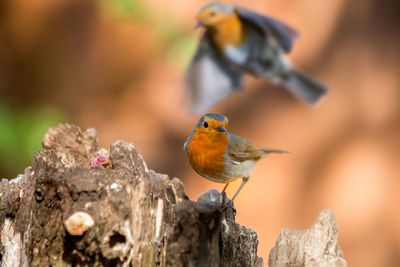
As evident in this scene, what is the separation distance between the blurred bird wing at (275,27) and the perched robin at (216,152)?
162 centimetres

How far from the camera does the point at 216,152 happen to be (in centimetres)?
310

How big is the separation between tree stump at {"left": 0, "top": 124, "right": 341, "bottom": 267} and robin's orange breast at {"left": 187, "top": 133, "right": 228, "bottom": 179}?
1.52 ft

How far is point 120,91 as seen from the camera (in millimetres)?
6820

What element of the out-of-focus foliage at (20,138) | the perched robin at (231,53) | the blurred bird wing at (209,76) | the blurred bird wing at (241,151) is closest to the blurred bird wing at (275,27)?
the perched robin at (231,53)

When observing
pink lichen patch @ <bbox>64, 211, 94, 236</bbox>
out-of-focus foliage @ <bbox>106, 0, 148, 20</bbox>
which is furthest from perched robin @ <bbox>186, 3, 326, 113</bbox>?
pink lichen patch @ <bbox>64, 211, 94, 236</bbox>

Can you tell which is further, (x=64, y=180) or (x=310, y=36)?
(x=310, y=36)

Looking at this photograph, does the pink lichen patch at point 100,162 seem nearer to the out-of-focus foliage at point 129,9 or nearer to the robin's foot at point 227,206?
the robin's foot at point 227,206

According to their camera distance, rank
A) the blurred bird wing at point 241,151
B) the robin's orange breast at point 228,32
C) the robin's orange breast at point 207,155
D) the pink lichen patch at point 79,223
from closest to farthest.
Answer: the pink lichen patch at point 79,223, the robin's orange breast at point 207,155, the blurred bird wing at point 241,151, the robin's orange breast at point 228,32

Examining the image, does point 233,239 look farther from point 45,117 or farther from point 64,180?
point 45,117

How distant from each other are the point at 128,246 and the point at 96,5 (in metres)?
4.61

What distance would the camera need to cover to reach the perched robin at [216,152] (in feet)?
10.1

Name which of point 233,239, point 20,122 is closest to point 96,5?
point 20,122

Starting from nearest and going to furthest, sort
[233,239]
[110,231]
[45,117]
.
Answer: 1. [110,231]
2. [233,239]
3. [45,117]

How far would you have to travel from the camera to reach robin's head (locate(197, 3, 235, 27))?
471 centimetres
